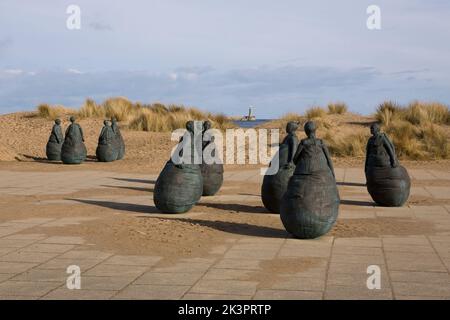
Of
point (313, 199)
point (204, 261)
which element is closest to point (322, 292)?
point (204, 261)

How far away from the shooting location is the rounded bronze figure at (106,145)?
23188 mm

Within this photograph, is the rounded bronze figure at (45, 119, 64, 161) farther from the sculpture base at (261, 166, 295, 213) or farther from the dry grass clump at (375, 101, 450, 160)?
the sculpture base at (261, 166, 295, 213)

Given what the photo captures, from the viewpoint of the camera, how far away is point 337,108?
115 feet

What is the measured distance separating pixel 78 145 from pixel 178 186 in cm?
Result: 1226

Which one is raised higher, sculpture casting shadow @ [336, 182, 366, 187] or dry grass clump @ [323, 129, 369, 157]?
dry grass clump @ [323, 129, 369, 157]

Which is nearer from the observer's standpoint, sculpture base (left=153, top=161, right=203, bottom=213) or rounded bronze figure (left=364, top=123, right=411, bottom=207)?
sculpture base (left=153, top=161, right=203, bottom=213)

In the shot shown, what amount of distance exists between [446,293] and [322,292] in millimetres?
1229

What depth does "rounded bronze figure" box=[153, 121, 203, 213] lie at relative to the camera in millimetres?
11039

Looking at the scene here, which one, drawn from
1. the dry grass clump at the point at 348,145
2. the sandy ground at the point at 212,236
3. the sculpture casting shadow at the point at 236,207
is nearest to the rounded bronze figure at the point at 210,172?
the sandy ground at the point at 212,236

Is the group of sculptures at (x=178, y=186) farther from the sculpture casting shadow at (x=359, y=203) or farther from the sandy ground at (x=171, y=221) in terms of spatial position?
the sculpture casting shadow at (x=359, y=203)

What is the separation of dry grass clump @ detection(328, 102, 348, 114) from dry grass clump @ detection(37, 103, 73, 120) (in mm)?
15561

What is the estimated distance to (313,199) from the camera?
8.72 meters

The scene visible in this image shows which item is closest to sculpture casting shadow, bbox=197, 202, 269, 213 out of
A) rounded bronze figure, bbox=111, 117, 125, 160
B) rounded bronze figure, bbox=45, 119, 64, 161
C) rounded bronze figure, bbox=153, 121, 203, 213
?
rounded bronze figure, bbox=153, 121, 203, 213
